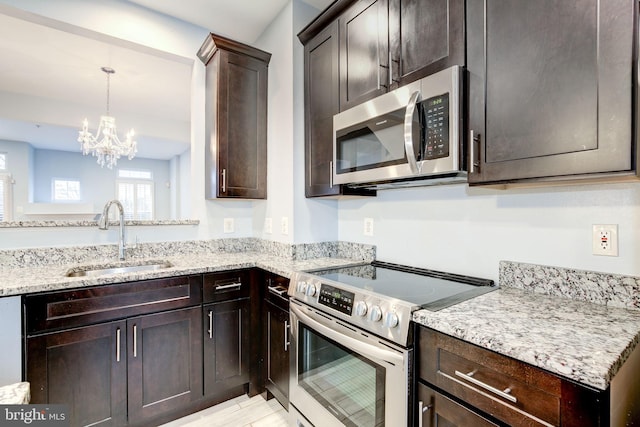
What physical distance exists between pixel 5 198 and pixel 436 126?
748cm

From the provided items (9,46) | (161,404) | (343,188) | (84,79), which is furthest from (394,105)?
(84,79)

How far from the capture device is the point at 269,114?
7.91ft

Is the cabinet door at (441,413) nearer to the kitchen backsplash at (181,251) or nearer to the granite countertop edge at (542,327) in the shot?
the granite countertop edge at (542,327)

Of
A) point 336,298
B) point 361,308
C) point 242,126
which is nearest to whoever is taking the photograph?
point 361,308

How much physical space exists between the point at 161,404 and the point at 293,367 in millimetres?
797

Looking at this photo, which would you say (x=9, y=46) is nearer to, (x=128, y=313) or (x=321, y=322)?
(x=128, y=313)

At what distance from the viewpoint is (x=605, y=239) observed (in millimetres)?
1094

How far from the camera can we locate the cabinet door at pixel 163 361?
1.63 metres

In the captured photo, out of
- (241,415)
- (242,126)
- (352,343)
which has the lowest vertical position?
(241,415)

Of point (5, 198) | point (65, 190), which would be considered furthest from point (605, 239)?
point (65, 190)

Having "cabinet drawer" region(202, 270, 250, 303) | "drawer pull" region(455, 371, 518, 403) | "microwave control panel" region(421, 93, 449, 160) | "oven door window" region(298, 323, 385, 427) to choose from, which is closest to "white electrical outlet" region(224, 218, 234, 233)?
"cabinet drawer" region(202, 270, 250, 303)

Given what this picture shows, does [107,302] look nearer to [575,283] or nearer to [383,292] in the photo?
[383,292]

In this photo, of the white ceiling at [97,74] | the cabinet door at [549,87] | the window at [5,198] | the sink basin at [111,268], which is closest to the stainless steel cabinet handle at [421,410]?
the cabinet door at [549,87]

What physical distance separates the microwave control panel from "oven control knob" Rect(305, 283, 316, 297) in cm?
78
